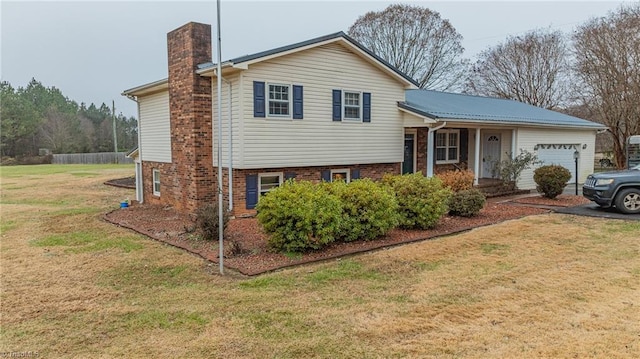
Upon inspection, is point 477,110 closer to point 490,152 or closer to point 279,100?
point 490,152

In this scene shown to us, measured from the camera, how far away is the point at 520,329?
427 cm

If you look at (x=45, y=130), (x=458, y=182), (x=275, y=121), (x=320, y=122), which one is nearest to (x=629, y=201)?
(x=458, y=182)

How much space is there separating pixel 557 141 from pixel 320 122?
1175cm

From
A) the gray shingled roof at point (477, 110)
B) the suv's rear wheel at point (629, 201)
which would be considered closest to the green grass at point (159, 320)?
the gray shingled roof at point (477, 110)

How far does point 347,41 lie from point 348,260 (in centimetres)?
719

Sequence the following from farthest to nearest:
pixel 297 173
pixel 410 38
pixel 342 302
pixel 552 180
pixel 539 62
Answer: pixel 539 62 < pixel 410 38 < pixel 552 180 < pixel 297 173 < pixel 342 302

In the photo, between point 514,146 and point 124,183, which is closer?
point 514,146

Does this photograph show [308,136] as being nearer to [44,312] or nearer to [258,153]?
[258,153]

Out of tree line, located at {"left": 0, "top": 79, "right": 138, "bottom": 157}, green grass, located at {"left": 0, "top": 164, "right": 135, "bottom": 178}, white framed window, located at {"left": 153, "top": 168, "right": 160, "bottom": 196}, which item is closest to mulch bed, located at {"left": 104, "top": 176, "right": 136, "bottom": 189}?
white framed window, located at {"left": 153, "top": 168, "right": 160, "bottom": 196}

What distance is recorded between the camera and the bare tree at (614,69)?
80.7ft

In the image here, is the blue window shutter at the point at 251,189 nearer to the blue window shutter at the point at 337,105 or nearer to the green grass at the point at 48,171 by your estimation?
the blue window shutter at the point at 337,105

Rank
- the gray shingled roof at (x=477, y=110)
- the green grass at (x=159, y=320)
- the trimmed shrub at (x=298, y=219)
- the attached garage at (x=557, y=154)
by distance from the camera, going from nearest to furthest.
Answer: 1. the green grass at (x=159, y=320)
2. the trimmed shrub at (x=298, y=219)
3. the gray shingled roof at (x=477, y=110)
4. the attached garage at (x=557, y=154)

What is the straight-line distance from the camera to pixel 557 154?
17.9m

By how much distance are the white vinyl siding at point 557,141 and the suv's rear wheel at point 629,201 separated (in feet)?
17.2
